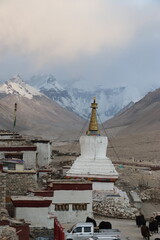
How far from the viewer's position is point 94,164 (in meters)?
25.5

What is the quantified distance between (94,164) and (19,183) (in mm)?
7617

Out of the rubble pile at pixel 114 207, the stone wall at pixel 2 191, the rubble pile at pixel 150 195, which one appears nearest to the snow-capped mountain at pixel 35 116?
the rubble pile at pixel 150 195

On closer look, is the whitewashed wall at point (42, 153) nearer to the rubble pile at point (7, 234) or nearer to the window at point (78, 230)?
the window at point (78, 230)

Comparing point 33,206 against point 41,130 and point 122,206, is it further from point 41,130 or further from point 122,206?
point 41,130

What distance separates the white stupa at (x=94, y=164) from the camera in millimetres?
24438

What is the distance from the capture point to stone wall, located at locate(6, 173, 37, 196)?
18.1 m

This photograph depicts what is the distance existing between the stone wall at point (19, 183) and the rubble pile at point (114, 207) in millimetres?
3715

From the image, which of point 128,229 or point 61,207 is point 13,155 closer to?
point 61,207

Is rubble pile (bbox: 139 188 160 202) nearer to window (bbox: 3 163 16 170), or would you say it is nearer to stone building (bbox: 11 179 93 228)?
stone building (bbox: 11 179 93 228)

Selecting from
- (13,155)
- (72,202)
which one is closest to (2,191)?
(72,202)

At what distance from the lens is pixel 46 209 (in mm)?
16516

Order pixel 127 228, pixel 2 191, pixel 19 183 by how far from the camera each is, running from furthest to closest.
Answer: pixel 19 183, pixel 127 228, pixel 2 191

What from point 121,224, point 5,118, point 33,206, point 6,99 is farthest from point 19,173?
point 6,99

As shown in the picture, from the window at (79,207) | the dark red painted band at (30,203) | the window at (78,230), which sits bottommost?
the window at (78,230)
